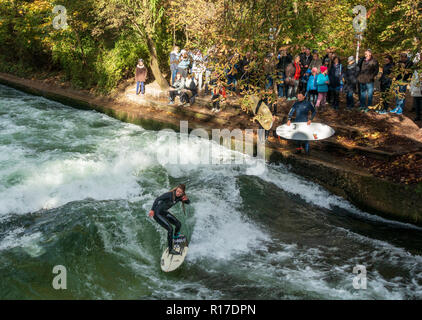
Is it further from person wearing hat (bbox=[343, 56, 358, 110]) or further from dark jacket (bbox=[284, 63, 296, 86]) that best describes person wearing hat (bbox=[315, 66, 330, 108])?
dark jacket (bbox=[284, 63, 296, 86])

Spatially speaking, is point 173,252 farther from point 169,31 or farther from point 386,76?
point 169,31

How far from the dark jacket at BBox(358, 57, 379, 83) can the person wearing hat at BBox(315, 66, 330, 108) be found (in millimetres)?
1030

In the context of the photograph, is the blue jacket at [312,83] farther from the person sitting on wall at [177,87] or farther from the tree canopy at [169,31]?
the person sitting on wall at [177,87]

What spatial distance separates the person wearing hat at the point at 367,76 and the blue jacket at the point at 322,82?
1.03m

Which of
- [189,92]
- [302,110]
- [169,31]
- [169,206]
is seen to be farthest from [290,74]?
[169,31]

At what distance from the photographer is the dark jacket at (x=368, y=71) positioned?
12102mm

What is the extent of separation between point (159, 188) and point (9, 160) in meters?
4.93

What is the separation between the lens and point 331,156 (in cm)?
1135

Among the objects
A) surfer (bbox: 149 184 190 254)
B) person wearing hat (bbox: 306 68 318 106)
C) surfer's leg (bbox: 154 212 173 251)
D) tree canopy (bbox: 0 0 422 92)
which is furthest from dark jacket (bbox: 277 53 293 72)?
surfer's leg (bbox: 154 212 173 251)

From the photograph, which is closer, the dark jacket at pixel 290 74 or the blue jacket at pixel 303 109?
the blue jacket at pixel 303 109

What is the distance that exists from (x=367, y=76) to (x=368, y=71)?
0.15m

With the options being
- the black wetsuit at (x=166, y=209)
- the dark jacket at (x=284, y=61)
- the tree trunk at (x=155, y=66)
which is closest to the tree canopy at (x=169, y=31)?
the tree trunk at (x=155, y=66)

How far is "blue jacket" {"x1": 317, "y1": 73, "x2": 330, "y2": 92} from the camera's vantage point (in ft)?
41.9
